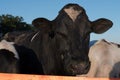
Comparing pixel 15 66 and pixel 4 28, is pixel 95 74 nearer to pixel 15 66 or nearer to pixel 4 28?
pixel 15 66

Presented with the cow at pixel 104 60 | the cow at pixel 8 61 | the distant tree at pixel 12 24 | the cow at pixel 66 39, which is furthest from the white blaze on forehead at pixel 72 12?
the distant tree at pixel 12 24

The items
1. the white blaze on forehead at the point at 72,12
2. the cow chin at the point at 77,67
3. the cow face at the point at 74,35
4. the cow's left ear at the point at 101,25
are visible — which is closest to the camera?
the cow chin at the point at 77,67

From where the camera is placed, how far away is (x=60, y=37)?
6.55 m

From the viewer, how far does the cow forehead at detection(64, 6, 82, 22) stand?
6.74 meters

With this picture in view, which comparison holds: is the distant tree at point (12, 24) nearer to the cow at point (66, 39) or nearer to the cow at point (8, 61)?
the cow at point (66, 39)

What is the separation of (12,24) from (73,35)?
2149cm

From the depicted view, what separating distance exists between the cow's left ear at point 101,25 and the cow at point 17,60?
64.3 inches

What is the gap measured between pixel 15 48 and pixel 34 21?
1.17 metres

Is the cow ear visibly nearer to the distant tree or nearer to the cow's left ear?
the cow's left ear

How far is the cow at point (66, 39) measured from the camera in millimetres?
6027

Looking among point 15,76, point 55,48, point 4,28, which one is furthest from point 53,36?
point 4,28

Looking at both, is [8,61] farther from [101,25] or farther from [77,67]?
[101,25]

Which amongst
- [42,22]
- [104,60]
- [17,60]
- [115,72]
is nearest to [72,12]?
[42,22]

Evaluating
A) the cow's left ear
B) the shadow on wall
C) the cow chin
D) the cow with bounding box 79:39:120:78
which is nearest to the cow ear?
the cow's left ear
